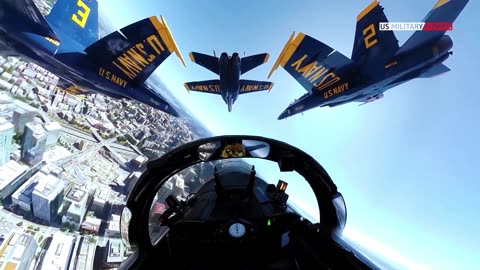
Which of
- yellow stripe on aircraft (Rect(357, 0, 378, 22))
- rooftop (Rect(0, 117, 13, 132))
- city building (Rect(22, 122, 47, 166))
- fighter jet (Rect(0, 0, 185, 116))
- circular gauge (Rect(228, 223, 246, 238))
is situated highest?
yellow stripe on aircraft (Rect(357, 0, 378, 22))

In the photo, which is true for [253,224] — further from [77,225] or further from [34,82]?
[34,82]

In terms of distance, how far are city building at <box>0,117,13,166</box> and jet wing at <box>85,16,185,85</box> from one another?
4051mm

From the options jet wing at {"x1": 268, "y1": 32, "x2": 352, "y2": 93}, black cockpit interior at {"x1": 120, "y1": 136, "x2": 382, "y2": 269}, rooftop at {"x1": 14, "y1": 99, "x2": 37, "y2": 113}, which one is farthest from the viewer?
jet wing at {"x1": 268, "y1": 32, "x2": 352, "y2": 93}

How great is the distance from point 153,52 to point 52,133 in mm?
6158

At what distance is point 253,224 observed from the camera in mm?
1273

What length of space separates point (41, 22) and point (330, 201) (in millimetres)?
11660

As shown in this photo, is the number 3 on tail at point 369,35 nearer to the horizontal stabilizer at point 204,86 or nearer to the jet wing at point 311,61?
the jet wing at point 311,61

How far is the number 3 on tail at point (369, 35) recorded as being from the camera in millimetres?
10884

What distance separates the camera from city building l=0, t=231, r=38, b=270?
5703mm

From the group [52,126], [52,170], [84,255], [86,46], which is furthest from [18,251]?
[86,46]

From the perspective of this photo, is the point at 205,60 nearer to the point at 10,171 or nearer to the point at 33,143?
the point at 33,143

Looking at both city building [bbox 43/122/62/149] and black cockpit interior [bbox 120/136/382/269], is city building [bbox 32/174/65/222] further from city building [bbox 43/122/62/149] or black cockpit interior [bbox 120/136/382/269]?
black cockpit interior [bbox 120/136/382/269]

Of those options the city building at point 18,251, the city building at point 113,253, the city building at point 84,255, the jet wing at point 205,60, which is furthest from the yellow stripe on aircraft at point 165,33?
the city building at point 18,251

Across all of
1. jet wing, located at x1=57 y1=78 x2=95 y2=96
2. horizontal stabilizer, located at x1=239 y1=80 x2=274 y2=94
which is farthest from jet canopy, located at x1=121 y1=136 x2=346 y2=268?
horizontal stabilizer, located at x1=239 y1=80 x2=274 y2=94
